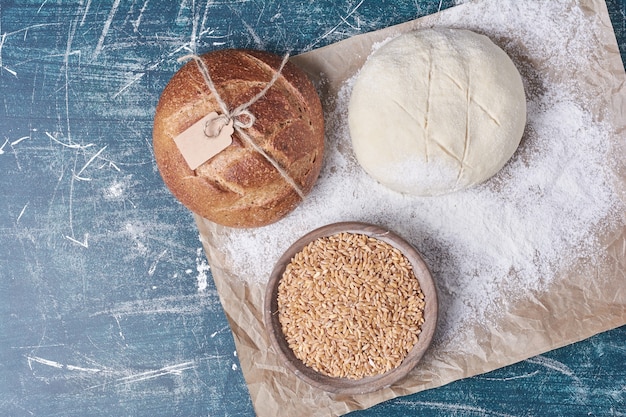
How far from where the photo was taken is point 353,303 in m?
1.59

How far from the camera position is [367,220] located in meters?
1.73

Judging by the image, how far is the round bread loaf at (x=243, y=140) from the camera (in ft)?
4.75

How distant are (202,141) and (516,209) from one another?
1018 millimetres

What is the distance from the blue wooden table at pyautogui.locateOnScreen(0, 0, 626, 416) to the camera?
5.78ft

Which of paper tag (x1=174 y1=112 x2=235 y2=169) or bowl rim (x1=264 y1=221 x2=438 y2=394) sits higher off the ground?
paper tag (x1=174 y1=112 x2=235 y2=169)

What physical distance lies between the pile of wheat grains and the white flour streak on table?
16 centimetres

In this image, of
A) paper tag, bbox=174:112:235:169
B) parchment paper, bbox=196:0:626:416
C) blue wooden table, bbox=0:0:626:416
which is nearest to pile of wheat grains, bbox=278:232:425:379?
parchment paper, bbox=196:0:626:416

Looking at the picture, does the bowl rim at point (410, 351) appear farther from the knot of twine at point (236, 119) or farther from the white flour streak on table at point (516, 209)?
the knot of twine at point (236, 119)

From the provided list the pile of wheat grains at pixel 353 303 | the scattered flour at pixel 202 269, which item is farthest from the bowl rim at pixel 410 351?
the scattered flour at pixel 202 269

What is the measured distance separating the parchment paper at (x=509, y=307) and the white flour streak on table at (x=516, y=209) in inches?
1.1

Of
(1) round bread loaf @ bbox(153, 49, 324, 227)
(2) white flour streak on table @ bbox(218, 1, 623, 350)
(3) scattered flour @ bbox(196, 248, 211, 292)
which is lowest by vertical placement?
(3) scattered flour @ bbox(196, 248, 211, 292)

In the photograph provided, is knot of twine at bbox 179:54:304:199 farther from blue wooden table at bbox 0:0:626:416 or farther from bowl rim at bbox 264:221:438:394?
blue wooden table at bbox 0:0:626:416

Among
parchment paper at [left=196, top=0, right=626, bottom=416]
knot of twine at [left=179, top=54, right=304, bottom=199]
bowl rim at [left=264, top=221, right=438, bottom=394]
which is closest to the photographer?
knot of twine at [left=179, top=54, right=304, bottom=199]

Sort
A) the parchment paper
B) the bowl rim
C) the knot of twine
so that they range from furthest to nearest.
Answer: the parchment paper
the bowl rim
the knot of twine
